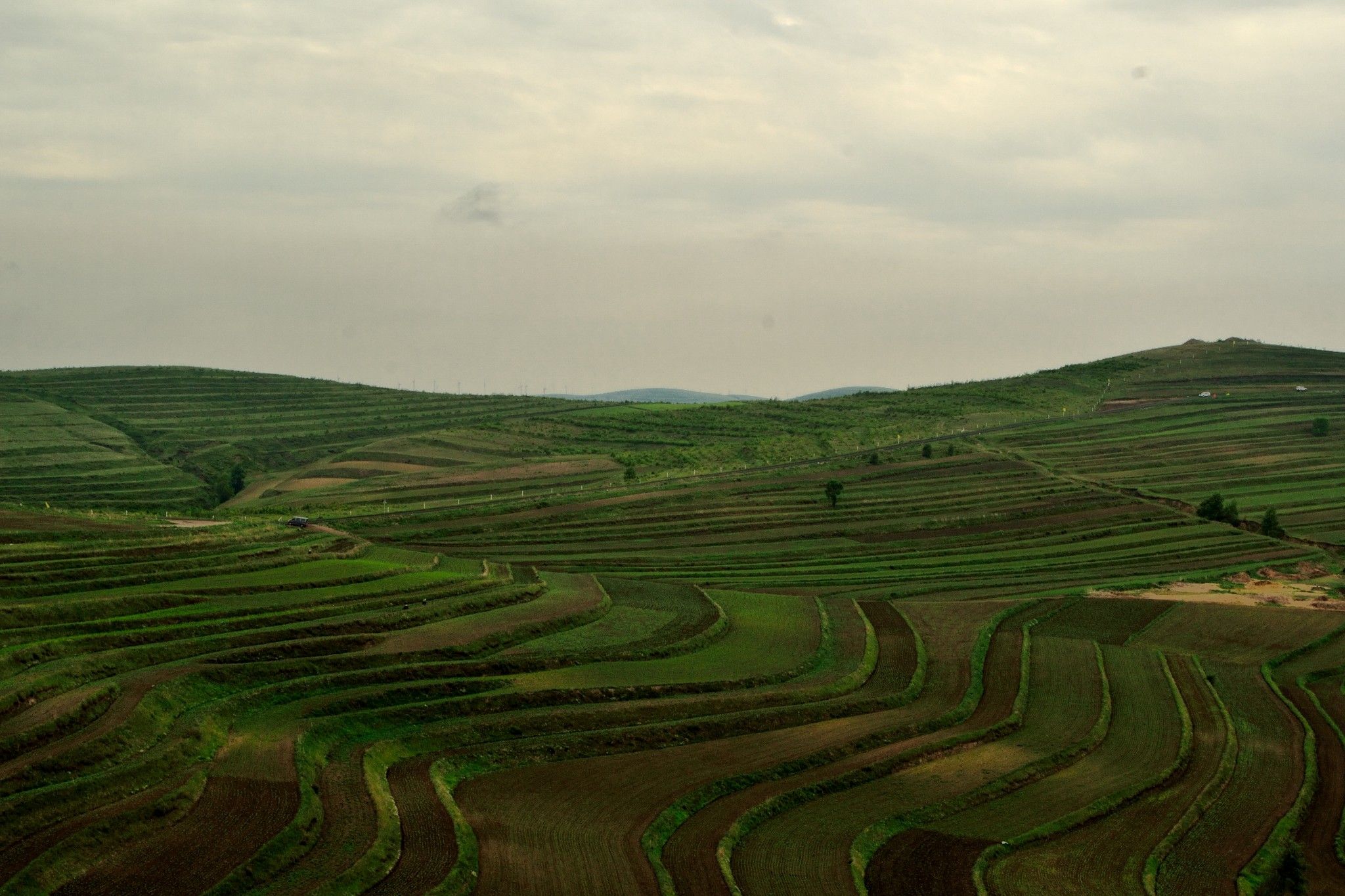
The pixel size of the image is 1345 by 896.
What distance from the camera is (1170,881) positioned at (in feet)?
129

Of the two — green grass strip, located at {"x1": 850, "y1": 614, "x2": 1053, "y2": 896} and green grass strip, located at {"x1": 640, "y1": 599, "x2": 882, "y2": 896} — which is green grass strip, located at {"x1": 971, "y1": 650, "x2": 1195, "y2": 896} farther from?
green grass strip, located at {"x1": 640, "y1": 599, "x2": 882, "y2": 896}

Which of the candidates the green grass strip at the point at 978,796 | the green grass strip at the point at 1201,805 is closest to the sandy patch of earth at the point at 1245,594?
the green grass strip at the point at 1201,805

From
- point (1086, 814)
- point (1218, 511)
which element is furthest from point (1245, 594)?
point (1086, 814)

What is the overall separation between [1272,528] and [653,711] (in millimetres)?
85917

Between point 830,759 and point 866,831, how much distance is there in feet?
22.4

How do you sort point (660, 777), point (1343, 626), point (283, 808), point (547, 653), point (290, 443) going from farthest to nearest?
point (290, 443), point (1343, 626), point (547, 653), point (660, 777), point (283, 808)

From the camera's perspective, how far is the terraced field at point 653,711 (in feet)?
116

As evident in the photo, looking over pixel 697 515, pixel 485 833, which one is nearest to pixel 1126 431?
pixel 697 515

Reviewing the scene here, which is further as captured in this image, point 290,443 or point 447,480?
point 290,443

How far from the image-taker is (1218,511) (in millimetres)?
119188

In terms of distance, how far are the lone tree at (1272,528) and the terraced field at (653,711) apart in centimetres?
168

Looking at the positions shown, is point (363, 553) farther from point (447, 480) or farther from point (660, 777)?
point (447, 480)

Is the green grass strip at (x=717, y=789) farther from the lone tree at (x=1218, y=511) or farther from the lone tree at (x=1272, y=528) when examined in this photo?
the lone tree at (x=1218, y=511)

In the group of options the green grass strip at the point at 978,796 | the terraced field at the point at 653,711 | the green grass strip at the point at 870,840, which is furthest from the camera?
the green grass strip at the point at 978,796
